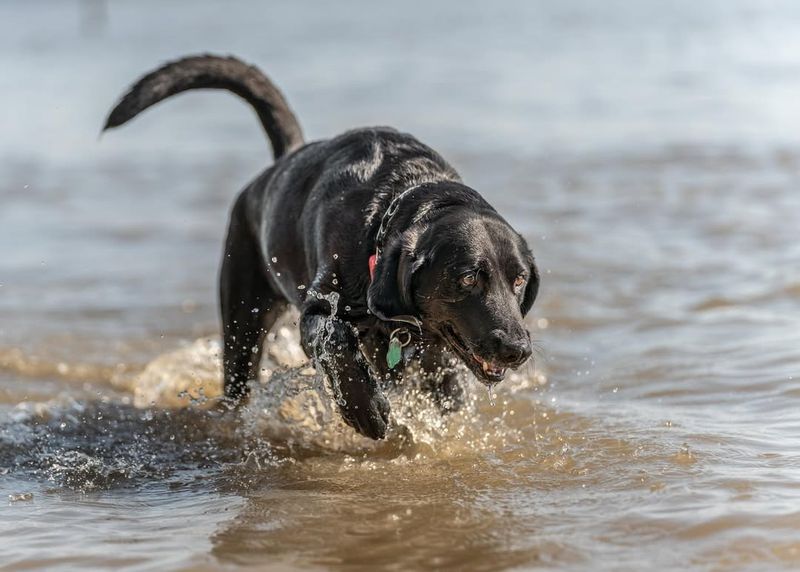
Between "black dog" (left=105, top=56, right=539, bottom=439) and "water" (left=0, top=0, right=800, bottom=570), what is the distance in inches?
13.2

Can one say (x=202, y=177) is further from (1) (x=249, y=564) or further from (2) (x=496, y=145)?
(1) (x=249, y=564)

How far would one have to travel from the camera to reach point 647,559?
355 centimetres

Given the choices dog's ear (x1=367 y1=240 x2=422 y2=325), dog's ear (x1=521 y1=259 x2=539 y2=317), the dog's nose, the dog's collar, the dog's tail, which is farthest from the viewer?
the dog's tail

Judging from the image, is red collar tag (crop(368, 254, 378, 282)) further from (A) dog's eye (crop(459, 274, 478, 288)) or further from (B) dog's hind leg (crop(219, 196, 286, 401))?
(B) dog's hind leg (crop(219, 196, 286, 401))

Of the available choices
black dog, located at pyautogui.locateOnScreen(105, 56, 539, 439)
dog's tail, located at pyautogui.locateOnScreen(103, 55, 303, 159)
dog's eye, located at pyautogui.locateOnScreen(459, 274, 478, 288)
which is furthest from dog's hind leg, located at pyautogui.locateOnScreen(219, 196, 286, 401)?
dog's eye, located at pyautogui.locateOnScreen(459, 274, 478, 288)

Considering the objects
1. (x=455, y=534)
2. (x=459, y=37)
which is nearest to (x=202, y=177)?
(x=455, y=534)

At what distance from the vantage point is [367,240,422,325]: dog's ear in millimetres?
4078

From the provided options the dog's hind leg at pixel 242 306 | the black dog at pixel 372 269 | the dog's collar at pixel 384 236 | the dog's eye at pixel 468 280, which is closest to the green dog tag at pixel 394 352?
the black dog at pixel 372 269

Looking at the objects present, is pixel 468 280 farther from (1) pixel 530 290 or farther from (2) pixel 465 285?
(1) pixel 530 290

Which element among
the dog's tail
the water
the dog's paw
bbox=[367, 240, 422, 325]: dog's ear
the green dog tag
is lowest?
the water

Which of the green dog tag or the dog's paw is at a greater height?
the green dog tag

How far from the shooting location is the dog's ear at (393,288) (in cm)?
→ 408

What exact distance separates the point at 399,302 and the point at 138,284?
15.7ft

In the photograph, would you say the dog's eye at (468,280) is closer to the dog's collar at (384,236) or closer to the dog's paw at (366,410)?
the dog's collar at (384,236)
